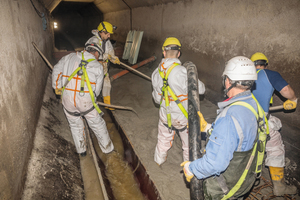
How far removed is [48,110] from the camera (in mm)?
4039

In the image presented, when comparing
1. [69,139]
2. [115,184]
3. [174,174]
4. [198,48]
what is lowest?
[115,184]

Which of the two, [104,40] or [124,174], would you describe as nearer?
[124,174]

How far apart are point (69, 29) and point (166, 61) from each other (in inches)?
775

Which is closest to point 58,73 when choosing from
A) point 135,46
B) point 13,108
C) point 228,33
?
point 13,108

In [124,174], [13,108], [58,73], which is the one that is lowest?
[124,174]

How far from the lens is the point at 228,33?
4.34 meters

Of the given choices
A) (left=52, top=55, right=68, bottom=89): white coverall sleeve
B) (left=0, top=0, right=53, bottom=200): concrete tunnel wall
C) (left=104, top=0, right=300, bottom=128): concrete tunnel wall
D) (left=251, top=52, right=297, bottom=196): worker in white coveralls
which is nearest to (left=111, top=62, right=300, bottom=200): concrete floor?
(left=251, top=52, right=297, bottom=196): worker in white coveralls

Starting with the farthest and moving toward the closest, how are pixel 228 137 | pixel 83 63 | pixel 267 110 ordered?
pixel 83 63 < pixel 267 110 < pixel 228 137

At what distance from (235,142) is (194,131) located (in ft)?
2.14

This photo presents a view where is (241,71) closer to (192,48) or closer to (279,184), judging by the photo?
(279,184)

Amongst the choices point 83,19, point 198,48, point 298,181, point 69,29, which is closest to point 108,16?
point 83,19

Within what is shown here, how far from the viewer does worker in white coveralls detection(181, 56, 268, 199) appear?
150cm

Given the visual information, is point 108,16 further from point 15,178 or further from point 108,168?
point 15,178

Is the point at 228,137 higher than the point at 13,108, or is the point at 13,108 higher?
the point at 13,108
